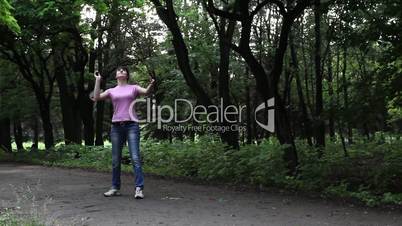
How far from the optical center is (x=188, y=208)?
725 cm

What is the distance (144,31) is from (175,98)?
410cm

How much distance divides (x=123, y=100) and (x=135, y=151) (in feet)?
2.72

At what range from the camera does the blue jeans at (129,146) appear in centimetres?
816

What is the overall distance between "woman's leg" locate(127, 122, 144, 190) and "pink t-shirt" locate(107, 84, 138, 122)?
177mm

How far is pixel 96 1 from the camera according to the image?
16.2 meters

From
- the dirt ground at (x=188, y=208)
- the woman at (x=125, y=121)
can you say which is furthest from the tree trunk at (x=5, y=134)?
the woman at (x=125, y=121)

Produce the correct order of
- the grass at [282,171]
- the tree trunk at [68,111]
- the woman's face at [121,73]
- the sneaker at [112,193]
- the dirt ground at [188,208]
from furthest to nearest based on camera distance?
the tree trunk at [68,111]
the grass at [282,171]
the sneaker at [112,193]
the woman's face at [121,73]
the dirt ground at [188,208]

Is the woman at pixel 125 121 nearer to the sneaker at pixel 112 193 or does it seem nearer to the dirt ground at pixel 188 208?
the sneaker at pixel 112 193

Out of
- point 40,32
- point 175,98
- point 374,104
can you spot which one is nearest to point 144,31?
point 175,98

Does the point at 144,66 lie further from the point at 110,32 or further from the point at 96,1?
the point at 96,1

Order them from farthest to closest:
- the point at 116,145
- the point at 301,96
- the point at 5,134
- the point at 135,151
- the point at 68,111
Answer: the point at 5,134 → the point at 68,111 → the point at 301,96 → the point at 116,145 → the point at 135,151

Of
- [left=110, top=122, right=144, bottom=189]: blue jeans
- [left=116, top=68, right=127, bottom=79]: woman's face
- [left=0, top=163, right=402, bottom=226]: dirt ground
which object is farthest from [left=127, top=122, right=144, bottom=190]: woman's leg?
[left=116, top=68, right=127, bottom=79]: woman's face

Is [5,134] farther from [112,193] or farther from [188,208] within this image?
[188,208]

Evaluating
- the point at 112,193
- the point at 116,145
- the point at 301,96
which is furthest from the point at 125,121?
the point at 301,96
